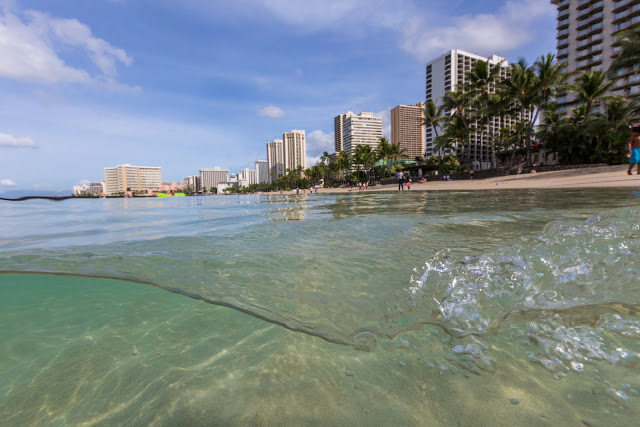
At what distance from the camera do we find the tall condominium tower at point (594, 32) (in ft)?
188

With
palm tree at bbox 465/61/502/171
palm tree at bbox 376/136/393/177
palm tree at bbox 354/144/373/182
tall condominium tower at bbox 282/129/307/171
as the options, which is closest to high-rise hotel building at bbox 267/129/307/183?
tall condominium tower at bbox 282/129/307/171

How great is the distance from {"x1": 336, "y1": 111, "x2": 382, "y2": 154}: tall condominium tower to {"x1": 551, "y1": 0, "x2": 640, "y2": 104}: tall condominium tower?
253 ft

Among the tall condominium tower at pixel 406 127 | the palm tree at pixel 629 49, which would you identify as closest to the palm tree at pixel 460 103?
the palm tree at pixel 629 49

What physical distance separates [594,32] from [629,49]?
2417 inches

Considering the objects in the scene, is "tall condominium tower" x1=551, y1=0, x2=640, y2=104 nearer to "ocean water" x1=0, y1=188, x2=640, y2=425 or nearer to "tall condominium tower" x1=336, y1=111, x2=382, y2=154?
"ocean water" x1=0, y1=188, x2=640, y2=425

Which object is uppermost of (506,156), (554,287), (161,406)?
(506,156)

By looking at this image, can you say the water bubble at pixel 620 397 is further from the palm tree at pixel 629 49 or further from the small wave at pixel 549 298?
the palm tree at pixel 629 49

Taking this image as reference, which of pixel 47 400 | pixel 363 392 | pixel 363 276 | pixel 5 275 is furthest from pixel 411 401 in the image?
pixel 5 275

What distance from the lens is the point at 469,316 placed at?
6.47ft

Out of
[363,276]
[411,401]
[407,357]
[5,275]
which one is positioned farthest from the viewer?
[5,275]

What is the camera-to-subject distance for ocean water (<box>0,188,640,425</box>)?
1297 millimetres

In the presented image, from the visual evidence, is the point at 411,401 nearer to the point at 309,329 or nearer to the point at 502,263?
the point at 309,329

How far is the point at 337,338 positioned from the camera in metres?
1.86

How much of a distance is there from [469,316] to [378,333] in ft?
2.13
